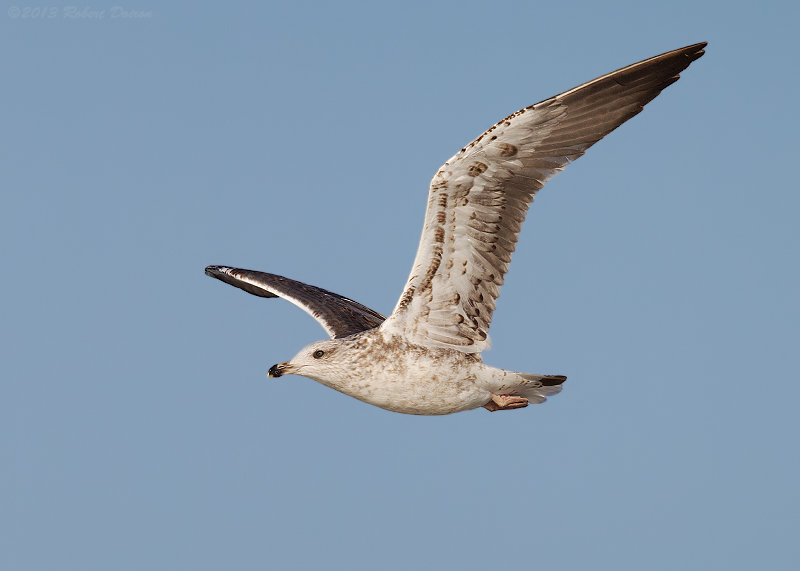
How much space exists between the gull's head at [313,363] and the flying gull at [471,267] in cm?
2

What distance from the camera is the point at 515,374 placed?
1413 cm

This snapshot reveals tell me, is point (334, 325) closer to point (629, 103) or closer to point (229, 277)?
point (229, 277)

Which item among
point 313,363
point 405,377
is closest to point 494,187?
point 405,377

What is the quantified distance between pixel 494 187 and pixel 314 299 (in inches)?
215

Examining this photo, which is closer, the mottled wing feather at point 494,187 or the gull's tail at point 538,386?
the mottled wing feather at point 494,187

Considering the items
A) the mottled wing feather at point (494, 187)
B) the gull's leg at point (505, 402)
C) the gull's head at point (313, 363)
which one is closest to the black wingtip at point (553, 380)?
the gull's leg at point (505, 402)

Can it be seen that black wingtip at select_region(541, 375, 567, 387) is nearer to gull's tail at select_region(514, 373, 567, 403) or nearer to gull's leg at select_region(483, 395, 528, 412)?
gull's tail at select_region(514, 373, 567, 403)

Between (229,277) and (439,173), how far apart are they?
815 cm

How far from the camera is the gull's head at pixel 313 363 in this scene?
1327 cm

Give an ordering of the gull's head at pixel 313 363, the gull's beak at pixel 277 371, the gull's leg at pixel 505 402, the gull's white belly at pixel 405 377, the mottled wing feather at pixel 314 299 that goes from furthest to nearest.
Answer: the mottled wing feather at pixel 314 299, the gull's leg at pixel 505 402, the gull's beak at pixel 277 371, the gull's head at pixel 313 363, the gull's white belly at pixel 405 377

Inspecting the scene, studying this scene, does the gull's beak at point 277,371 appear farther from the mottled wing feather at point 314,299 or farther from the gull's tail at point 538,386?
the gull's tail at point 538,386

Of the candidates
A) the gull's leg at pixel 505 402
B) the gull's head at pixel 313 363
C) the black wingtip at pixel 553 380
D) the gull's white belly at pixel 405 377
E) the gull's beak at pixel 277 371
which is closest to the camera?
the gull's white belly at pixel 405 377

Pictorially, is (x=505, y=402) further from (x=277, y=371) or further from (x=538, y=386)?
(x=277, y=371)

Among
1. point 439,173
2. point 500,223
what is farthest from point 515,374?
Answer: point 439,173
